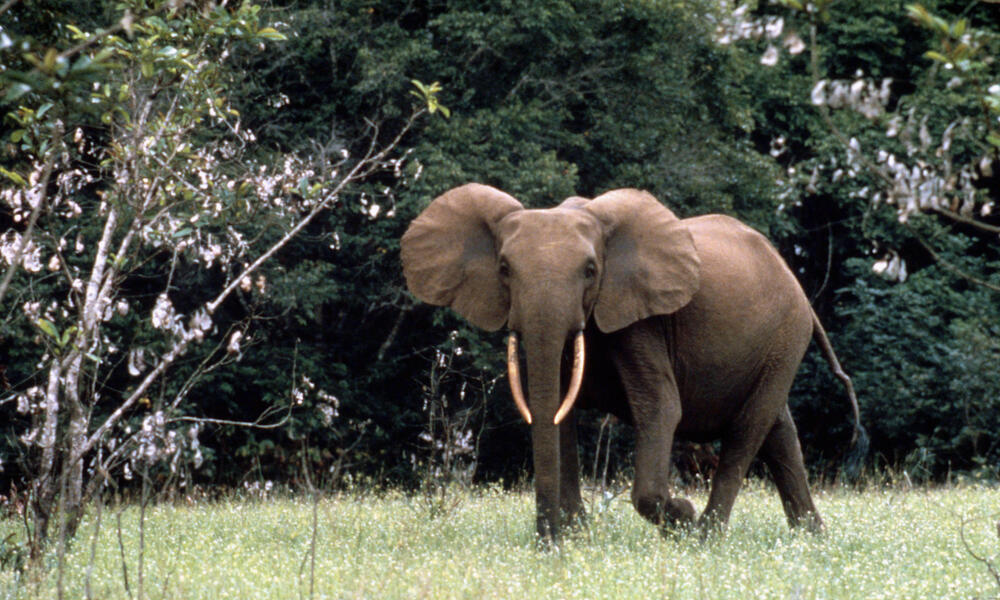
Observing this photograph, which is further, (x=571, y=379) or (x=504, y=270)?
(x=504, y=270)

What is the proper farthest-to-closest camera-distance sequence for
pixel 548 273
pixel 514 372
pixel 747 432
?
pixel 747 432, pixel 514 372, pixel 548 273

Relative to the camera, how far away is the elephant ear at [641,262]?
9.09m

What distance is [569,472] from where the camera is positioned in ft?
31.8

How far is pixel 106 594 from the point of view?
660cm

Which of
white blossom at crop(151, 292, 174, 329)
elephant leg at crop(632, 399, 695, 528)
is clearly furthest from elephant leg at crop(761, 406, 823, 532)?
white blossom at crop(151, 292, 174, 329)

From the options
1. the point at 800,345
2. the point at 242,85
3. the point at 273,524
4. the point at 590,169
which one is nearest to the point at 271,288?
the point at 242,85

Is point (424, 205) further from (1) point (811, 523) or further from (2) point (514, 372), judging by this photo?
(2) point (514, 372)

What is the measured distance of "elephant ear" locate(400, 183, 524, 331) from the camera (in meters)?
9.41

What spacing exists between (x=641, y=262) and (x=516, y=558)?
2339 millimetres

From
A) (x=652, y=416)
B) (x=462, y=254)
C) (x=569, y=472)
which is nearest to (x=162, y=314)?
(x=462, y=254)

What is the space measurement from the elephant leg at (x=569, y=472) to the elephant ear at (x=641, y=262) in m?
0.97

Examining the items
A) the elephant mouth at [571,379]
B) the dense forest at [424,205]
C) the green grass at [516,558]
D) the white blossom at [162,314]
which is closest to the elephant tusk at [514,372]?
the elephant mouth at [571,379]

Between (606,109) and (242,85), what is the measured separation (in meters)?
6.55

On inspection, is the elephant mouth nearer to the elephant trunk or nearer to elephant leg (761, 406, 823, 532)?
the elephant trunk
